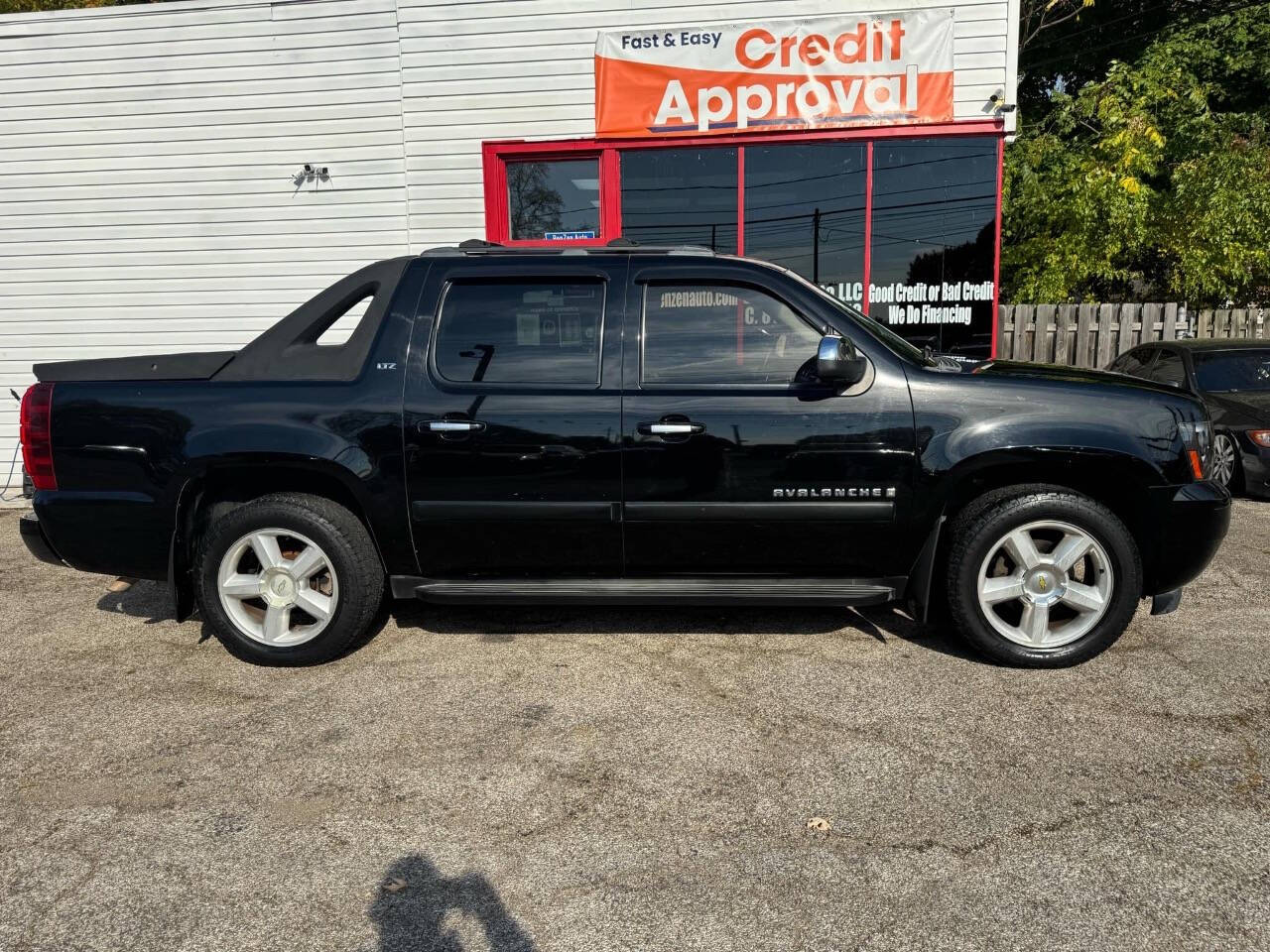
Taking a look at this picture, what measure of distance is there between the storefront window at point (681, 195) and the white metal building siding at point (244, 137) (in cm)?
70

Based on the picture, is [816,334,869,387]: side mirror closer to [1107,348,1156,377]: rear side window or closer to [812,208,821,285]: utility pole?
[812,208,821,285]: utility pole

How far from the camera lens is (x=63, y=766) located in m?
3.24

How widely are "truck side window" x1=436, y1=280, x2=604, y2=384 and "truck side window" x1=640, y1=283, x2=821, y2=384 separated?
0.90 ft

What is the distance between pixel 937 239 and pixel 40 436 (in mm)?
7518

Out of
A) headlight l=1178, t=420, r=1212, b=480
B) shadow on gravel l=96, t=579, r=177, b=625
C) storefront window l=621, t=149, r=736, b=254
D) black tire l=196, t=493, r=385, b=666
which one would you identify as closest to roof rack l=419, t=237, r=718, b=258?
black tire l=196, t=493, r=385, b=666

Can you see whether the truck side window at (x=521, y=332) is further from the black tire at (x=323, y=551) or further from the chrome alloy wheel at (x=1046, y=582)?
the chrome alloy wheel at (x=1046, y=582)

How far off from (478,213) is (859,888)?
794 centimetres

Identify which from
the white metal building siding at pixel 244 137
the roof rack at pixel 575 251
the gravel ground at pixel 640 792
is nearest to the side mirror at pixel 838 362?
the roof rack at pixel 575 251

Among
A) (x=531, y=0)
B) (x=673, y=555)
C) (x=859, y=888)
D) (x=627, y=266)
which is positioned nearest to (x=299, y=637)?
(x=673, y=555)

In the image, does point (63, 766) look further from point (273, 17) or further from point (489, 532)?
point (273, 17)

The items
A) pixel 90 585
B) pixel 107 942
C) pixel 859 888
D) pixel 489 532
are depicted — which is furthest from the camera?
pixel 90 585

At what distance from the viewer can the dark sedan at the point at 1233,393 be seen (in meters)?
7.58

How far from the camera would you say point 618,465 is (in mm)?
3883

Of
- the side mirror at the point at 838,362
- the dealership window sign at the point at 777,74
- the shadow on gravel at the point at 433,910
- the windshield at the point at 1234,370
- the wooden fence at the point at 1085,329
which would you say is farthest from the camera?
the wooden fence at the point at 1085,329
